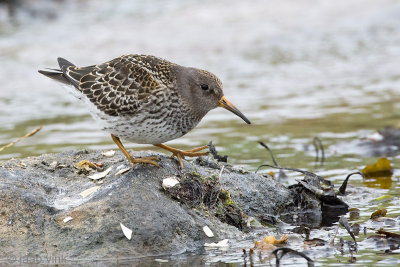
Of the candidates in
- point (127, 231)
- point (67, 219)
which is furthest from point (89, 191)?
point (127, 231)

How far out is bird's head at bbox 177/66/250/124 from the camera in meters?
6.50

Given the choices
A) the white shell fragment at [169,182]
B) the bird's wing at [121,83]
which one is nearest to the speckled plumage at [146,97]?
the bird's wing at [121,83]

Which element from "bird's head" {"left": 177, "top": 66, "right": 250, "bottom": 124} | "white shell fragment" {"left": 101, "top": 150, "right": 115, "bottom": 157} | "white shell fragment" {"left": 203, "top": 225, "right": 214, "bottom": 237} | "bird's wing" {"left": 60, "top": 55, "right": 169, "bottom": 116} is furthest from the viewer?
"white shell fragment" {"left": 101, "top": 150, "right": 115, "bottom": 157}

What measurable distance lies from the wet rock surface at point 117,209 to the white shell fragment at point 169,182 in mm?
42

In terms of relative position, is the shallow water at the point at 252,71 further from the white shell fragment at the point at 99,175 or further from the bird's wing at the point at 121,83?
the bird's wing at the point at 121,83

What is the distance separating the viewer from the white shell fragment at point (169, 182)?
19.3ft

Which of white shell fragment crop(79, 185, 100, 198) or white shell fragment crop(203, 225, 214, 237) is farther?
white shell fragment crop(79, 185, 100, 198)

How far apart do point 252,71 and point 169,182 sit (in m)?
9.37

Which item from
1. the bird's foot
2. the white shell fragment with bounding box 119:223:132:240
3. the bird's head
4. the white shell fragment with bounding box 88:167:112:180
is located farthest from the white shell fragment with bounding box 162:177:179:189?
the bird's head

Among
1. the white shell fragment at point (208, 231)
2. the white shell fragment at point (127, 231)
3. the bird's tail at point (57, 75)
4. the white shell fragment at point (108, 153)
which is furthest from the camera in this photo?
the bird's tail at point (57, 75)

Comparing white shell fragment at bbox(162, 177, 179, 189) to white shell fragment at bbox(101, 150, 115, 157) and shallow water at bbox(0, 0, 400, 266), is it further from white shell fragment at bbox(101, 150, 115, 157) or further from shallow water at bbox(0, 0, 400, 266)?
white shell fragment at bbox(101, 150, 115, 157)

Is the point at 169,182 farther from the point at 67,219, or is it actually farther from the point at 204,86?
the point at 204,86

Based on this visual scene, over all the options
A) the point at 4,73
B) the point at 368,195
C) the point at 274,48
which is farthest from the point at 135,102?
the point at 274,48

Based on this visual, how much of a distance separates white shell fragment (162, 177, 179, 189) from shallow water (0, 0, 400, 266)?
72 centimetres
